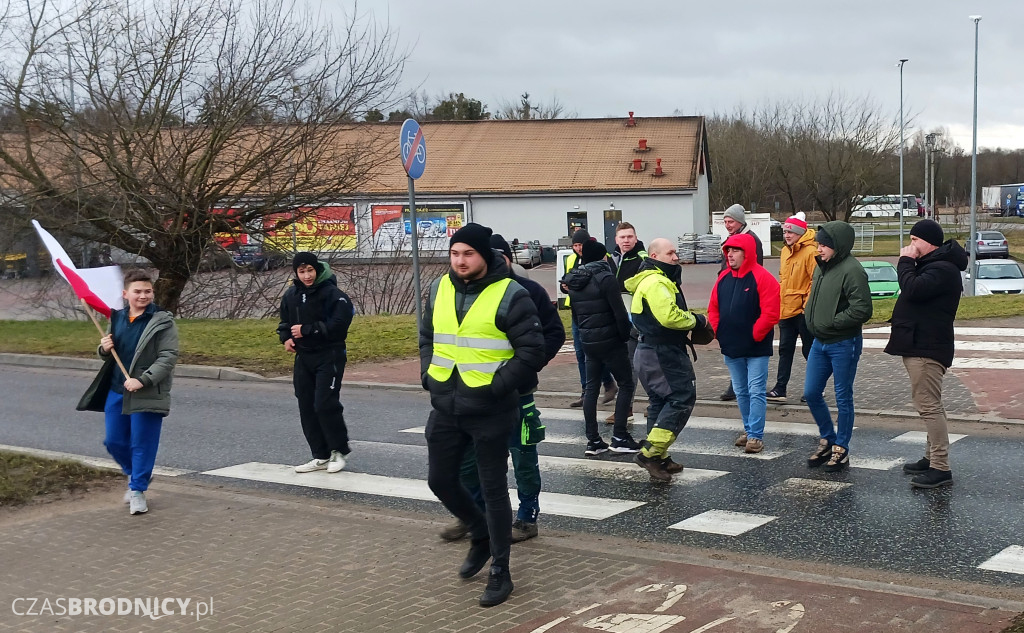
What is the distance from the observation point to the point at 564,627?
182 inches

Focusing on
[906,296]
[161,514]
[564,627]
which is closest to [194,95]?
[161,514]

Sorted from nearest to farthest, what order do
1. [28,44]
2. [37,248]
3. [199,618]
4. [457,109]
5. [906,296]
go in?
1. [199,618]
2. [906,296]
3. [28,44]
4. [37,248]
5. [457,109]

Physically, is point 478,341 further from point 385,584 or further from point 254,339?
point 254,339

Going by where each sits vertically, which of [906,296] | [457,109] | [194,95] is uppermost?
[457,109]

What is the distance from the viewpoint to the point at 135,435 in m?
6.93

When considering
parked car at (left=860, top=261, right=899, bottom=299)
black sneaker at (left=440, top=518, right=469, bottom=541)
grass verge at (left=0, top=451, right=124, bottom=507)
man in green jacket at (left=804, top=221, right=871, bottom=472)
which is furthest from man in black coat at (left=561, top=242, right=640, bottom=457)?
parked car at (left=860, top=261, right=899, bottom=299)

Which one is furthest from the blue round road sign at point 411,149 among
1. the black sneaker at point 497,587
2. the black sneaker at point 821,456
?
the black sneaker at point 497,587

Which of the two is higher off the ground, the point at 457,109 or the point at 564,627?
the point at 457,109

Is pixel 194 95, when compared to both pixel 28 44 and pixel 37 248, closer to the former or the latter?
pixel 28 44

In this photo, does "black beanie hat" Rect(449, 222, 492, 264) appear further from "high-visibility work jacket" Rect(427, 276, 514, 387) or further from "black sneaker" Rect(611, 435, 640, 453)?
"black sneaker" Rect(611, 435, 640, 453)

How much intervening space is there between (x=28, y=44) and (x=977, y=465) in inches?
737

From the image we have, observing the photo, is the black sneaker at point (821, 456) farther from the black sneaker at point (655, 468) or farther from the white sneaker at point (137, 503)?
the white sneaker at point (137, 503)

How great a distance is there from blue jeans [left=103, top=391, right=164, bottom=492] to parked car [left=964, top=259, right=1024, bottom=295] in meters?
24.5

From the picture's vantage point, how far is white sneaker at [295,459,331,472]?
8.23 metres
